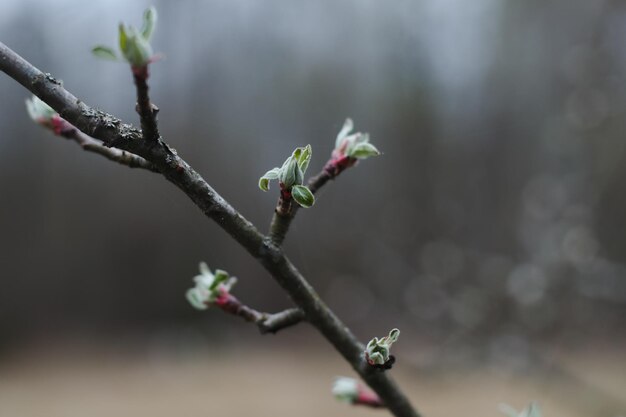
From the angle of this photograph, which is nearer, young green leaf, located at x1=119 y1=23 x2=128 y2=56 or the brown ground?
young green leaf, located at x1=119 y1=23 x2=128 y2=56

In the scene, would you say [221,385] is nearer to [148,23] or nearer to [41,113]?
[41,113]

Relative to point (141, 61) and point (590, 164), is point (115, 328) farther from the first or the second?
point (141, 61)

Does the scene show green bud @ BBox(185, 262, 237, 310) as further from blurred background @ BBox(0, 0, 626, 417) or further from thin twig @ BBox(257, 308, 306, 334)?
blurred background @ BBox(0, 0, 626, 417)

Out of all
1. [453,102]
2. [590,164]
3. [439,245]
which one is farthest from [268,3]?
[590,164]

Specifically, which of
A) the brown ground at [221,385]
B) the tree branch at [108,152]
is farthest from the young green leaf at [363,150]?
the brown ground at [221,385]

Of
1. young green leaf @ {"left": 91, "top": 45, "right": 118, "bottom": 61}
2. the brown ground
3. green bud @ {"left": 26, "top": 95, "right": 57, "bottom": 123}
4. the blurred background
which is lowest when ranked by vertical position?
young green leaf @ {"left": 91, "top": 45, "right": 118, "bottom": 61}

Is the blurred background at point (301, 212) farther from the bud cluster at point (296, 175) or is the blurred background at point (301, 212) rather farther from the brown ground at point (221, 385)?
the bud cluster at point (296, 175)

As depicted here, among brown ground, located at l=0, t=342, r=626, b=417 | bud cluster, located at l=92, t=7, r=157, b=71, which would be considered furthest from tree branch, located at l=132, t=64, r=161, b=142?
brown ground, located at l=0, t=342, r=626, b=417
